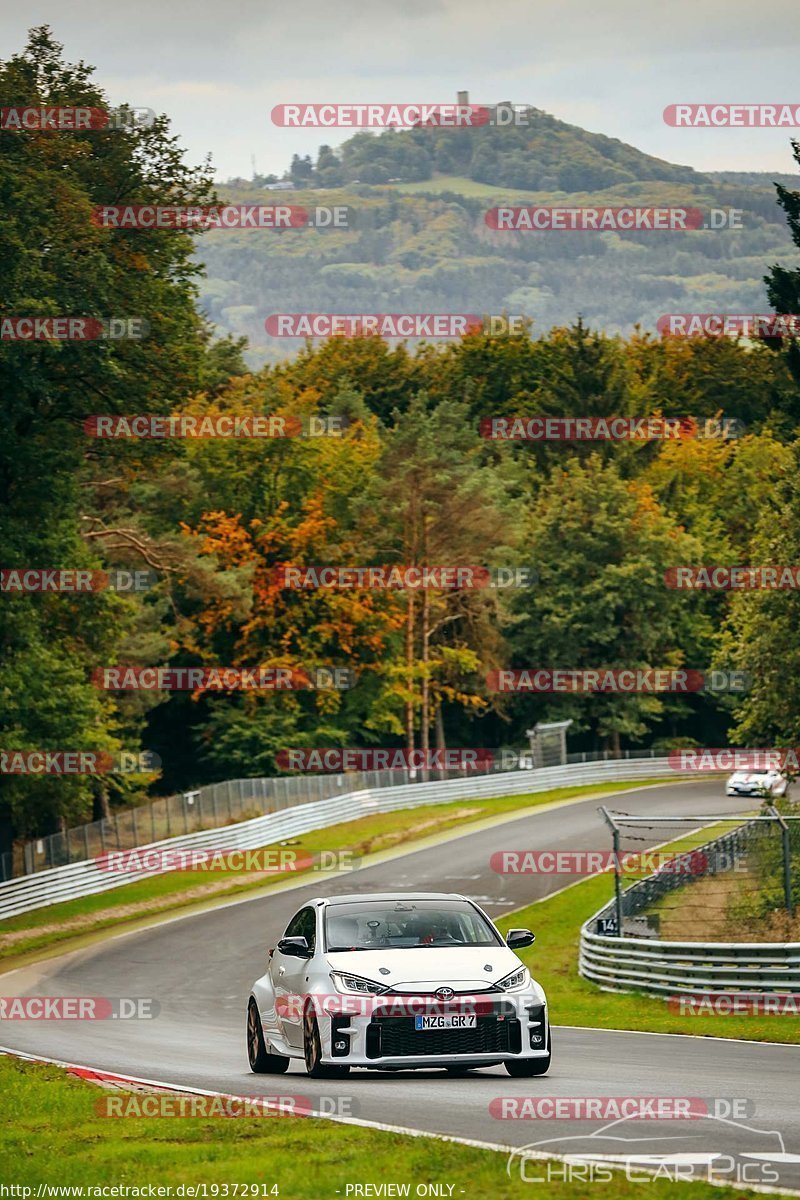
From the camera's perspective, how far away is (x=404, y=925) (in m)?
14.8

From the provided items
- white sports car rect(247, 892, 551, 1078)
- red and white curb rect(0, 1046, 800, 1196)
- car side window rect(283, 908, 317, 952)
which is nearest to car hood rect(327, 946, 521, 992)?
white sports car rect(247, 892, 551, 1078)

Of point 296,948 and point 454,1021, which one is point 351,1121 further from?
point 296,948

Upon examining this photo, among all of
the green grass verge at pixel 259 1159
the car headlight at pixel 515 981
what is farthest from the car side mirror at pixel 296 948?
the green grass verge at pixel 259 1159

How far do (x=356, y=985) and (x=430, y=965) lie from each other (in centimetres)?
59

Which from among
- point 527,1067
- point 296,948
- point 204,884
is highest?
point 296,948

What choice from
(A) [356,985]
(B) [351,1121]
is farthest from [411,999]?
(B) [351,1121]

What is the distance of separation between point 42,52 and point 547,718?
5014 centimetres

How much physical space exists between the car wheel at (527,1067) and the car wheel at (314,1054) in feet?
4.22

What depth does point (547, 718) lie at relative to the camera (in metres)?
84.3

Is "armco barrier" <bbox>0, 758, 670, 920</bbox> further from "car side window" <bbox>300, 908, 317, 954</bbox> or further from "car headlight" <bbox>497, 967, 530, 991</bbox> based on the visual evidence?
"car headlight" <bbox>497, 967, 530, 991</bbox>

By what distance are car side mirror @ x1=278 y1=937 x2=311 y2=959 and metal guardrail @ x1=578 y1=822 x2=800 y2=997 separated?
29.0 ft

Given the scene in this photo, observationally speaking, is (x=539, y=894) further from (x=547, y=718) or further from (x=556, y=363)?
(x=556, y=363)

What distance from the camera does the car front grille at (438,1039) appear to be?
44.4 feet

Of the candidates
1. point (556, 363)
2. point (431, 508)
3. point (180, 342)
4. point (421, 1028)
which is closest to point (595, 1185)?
point (421, 1028)
